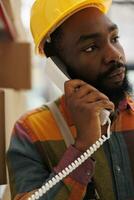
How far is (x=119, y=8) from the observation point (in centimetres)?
289

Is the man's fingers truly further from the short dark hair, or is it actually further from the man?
the short dark hair

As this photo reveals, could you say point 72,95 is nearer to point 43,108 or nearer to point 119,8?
point 43,108

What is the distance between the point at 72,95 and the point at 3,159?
37cm

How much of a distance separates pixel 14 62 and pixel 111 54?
732mm

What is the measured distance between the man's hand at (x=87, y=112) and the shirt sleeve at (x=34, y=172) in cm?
4

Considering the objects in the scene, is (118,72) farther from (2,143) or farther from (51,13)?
(2,143)

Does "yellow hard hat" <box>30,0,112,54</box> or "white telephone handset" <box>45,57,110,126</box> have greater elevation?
"yellow hard hat" <box>30,0,112,54</box>

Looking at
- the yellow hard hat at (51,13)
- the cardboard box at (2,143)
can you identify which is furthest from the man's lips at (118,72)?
the cardboard box at (2,143)

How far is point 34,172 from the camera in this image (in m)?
0.97

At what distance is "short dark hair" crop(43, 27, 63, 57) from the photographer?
108 centimetres

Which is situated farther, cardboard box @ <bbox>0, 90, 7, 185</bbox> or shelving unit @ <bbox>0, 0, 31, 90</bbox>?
shelving unit @ <bbox>0, 0, 31, 90</bbox>

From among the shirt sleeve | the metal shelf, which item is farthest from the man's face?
the metal shelf

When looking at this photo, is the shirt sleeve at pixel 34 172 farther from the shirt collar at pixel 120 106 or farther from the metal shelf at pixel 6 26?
the metal shelf at pixel 6 26

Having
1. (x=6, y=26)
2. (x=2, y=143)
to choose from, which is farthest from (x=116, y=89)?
(x=6, y=26)
